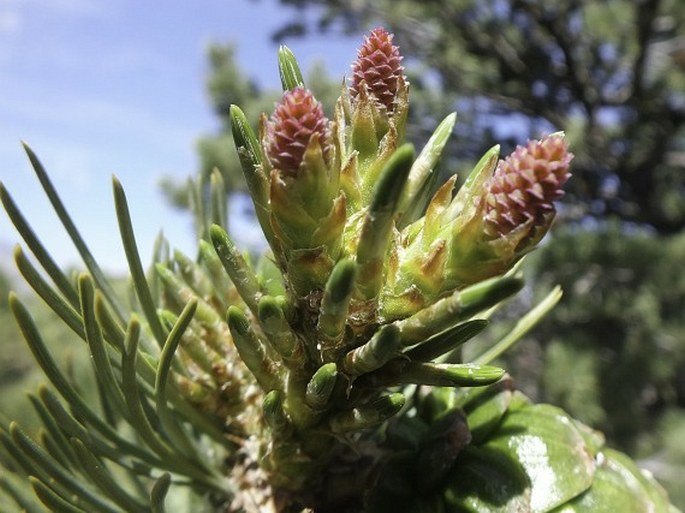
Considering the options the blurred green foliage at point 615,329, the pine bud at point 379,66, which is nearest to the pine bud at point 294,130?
the pine bud at point 379,66

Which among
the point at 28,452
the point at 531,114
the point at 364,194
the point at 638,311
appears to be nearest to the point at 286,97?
the point at 364,194

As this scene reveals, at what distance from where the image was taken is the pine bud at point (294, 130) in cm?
22

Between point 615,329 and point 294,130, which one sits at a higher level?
point 294,130

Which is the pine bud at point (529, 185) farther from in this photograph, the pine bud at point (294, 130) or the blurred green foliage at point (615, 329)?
the blurred green foliage at point (615, 329)

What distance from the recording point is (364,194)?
0.27 metres

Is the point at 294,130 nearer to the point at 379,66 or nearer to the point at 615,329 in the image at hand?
the point at 379,66

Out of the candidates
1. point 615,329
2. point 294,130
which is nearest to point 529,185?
point 294,130

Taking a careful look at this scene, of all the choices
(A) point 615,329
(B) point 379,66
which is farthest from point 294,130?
(A) point 615,329

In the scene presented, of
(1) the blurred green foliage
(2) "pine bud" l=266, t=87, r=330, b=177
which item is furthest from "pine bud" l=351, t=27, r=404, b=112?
(1) the blurred green foliage

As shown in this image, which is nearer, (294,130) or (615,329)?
(294,130)

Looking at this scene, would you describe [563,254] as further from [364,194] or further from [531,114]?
[364,194]

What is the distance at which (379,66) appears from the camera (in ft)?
0.87

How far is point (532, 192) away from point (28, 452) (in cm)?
24

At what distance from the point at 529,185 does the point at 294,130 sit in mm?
85
